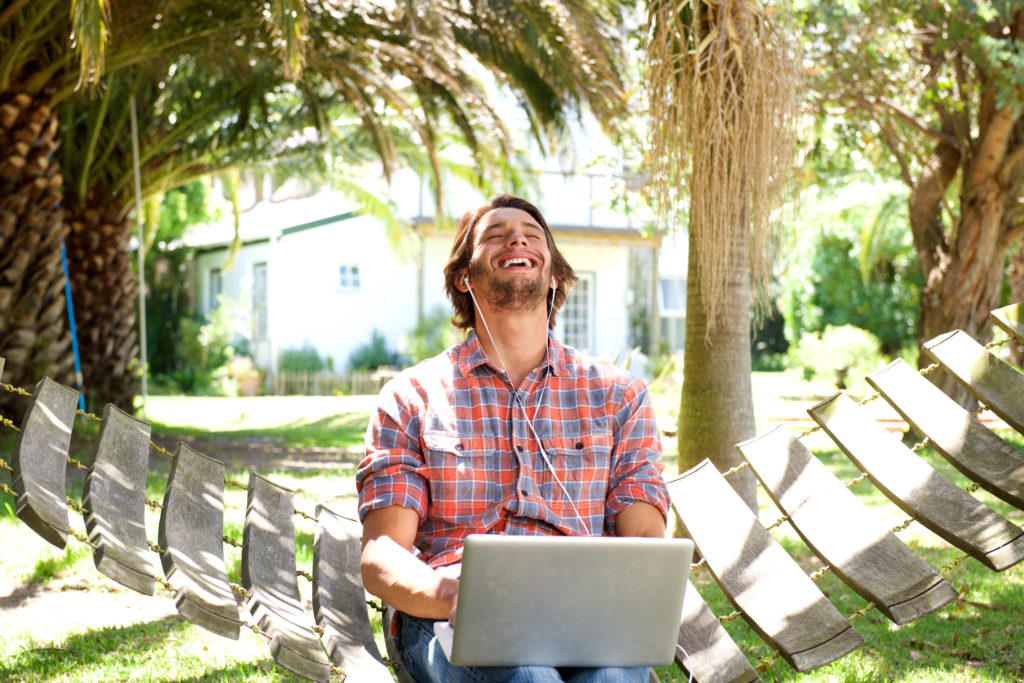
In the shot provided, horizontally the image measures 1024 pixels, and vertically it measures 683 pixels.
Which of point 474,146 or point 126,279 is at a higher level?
point 474,146

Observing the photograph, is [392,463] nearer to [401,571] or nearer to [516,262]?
[401,571]

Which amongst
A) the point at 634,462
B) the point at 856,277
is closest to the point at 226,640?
the point at 634,462

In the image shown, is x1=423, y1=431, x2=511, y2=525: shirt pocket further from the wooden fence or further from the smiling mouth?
the wooden fence

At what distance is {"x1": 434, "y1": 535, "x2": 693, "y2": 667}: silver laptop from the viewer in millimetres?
2016

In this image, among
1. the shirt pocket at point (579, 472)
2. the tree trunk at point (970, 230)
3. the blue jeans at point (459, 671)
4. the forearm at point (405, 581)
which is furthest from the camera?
the tree trunk at point (970, 230)

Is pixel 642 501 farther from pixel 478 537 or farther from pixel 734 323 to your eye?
pixel 734 323

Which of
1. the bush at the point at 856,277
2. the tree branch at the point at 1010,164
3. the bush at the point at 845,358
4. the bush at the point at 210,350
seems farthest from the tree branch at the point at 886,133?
the bush at the point at 210,350

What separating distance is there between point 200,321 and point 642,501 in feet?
67.0

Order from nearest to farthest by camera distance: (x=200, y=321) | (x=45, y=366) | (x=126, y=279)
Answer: (x=45, y=366) < (x=126, y=279) < (x=200, y=321)

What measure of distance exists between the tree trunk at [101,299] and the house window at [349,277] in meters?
9.21

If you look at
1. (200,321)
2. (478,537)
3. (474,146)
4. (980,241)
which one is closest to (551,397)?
(478,537)

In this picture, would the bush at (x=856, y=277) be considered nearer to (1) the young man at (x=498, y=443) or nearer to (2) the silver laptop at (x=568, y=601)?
(1) the young man at (x=498, y=443)

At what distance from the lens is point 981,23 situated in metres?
8.25

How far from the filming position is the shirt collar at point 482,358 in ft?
8.99
